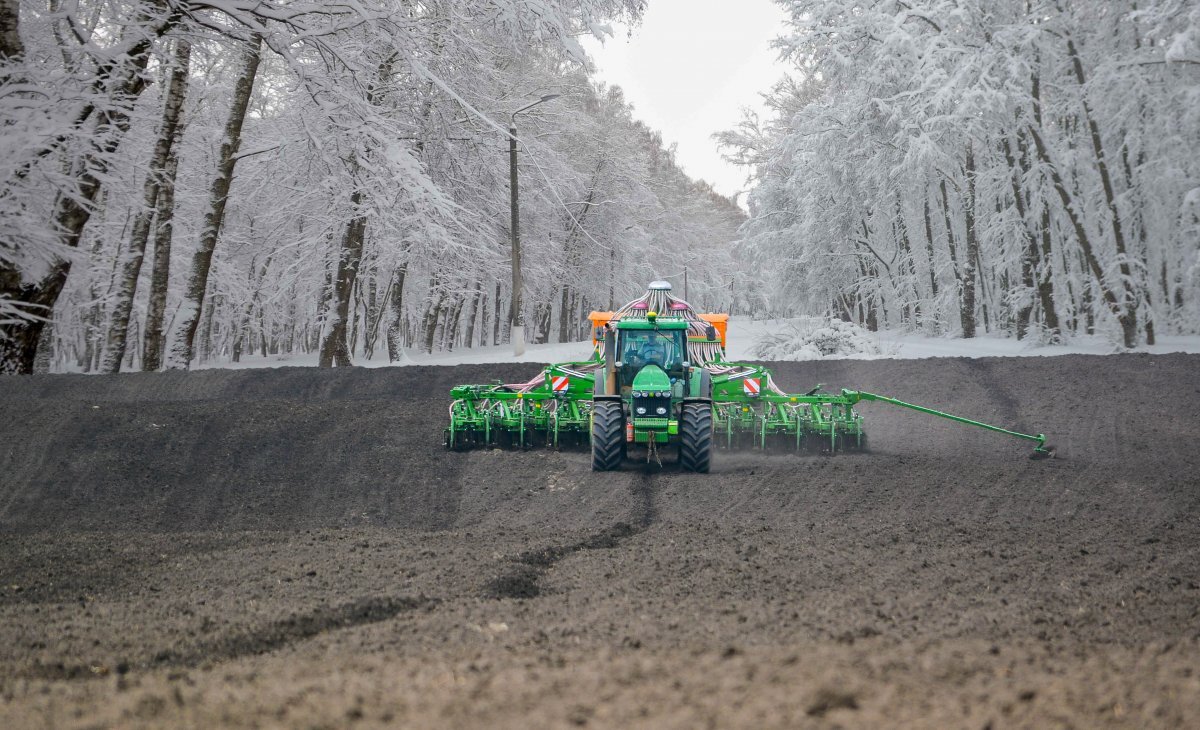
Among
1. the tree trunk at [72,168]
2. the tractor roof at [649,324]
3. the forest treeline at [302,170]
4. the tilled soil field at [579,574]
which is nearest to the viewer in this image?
the tilled soil field at [579,574]

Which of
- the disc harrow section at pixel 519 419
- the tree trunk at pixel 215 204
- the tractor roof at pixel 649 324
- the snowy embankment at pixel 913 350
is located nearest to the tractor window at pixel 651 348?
the tractor roof at pixel 649 324

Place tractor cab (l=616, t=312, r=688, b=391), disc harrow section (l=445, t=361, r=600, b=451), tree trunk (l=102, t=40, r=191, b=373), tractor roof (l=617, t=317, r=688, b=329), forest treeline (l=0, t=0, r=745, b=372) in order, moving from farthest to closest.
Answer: tree trunk (l=102, t=40, r=191, b=373) → disc harrow section (l=445, t=361, r=600, b=451) → tractor cab (l=616, t=312, r=688, b=391) → tractor roof (l=617, t=317, r=688, b=329) → forest treeline (l=0, t=0, r=745, b=372)

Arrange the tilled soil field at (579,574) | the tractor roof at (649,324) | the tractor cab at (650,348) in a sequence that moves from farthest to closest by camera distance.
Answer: the tractor cab at (650,348)
the tractor roof at (649,324)
the tilled soil field at (579,574)

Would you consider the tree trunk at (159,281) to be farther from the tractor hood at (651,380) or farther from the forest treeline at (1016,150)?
the forest treeline at (1016,150)

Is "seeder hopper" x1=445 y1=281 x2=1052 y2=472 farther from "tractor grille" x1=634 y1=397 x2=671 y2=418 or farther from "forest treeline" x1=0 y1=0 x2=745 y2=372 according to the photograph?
"forest treeline" x1=0 y1=0 x2=745 y2=372

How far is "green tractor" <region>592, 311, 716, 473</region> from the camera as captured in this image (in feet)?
37.8

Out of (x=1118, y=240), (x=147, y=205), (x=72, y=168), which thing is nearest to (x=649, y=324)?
(x=72, y=168)

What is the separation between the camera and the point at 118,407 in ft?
41.6

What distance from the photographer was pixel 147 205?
16125 millimetres

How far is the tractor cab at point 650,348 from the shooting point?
1250cm

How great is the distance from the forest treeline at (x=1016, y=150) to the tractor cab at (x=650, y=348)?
1325 centimetres

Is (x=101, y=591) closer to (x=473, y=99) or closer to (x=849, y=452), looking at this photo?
(x=849, y=452)

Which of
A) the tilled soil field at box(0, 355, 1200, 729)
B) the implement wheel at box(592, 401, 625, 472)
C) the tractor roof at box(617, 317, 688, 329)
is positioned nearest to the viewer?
the tilled soil field at box(0, 355, 1200, 729)

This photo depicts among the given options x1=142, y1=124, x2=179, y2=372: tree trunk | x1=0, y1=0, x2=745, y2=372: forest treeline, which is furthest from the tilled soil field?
x1=142, y1=124, x2=179, y2=372: tree trunk
